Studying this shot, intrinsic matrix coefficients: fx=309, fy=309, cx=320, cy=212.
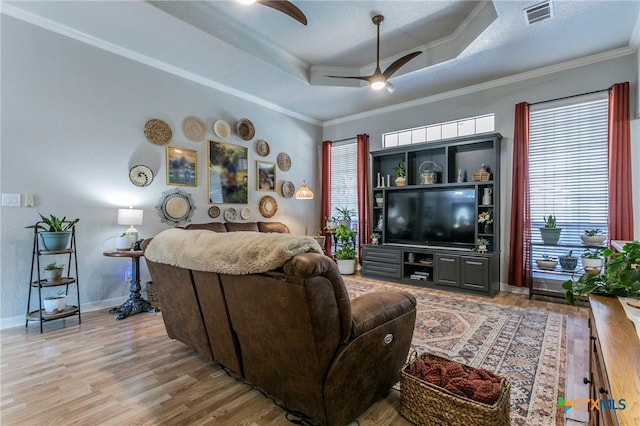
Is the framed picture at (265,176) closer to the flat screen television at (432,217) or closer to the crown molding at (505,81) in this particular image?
the crown molding at (505,81)

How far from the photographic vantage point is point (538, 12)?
3154 millimetres

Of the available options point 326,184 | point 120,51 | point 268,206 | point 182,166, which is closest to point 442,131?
point 326,184

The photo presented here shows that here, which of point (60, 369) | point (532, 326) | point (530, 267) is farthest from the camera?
point (530, 267)

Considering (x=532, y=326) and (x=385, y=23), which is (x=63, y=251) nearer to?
(x=385, y=23)

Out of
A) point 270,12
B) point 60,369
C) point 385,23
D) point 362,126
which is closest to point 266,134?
point 362,126

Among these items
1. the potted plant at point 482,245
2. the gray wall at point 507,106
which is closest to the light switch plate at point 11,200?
the gray wall at point 507,106

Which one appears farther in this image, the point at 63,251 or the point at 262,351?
the point at 63,251

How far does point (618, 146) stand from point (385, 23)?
10.6 ft

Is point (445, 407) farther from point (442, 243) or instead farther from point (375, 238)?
point (375, 238)

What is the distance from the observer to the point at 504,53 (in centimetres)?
399

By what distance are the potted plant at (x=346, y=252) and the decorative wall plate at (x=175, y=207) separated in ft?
9.30

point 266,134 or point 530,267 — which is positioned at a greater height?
point 266,134

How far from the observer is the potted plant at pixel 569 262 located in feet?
13.0

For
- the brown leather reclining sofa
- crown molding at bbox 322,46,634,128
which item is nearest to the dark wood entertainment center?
crown molding at bbox 322,46,634,128
